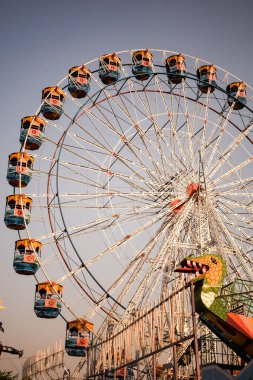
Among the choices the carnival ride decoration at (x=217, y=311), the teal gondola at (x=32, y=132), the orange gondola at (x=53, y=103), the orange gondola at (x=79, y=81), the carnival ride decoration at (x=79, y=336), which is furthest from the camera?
the orange gondola at (x=79, y=81)

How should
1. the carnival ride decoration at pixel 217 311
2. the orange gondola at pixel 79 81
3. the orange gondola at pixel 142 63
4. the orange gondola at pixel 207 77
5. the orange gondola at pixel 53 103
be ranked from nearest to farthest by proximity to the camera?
the carnival ride decoration at pixel 217 311 → the orange gondola at pixel 53 103 → the orange gondola at pixel 79 81 → the orange gondola at pixel 142 63 → the orange gondola at pixel 207 77

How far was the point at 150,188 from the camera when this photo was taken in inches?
801

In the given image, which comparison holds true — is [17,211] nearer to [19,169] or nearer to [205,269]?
[19,169]

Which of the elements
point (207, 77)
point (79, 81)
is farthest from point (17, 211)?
point (207, 77)

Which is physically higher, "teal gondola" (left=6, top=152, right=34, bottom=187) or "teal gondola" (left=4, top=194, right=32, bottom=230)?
"teal gondola" (left=6, top=152, right=34, bottom=187)

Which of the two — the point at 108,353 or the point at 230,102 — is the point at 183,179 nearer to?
the point at 230,102

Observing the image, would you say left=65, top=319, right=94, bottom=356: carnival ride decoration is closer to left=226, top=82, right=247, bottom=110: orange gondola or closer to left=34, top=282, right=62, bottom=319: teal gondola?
left=34, top=282, right=62, bottom=319: teal gondola

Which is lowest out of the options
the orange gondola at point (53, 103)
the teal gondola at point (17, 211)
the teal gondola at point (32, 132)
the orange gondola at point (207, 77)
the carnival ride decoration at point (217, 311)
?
the carnival ride decoration at point (217, 311)

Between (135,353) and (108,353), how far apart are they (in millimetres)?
2473

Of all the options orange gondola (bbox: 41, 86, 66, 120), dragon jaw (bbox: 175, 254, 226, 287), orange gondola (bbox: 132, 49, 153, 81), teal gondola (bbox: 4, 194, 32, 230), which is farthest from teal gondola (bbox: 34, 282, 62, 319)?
orange gondola (bbox: 132, 49, 153, 81)

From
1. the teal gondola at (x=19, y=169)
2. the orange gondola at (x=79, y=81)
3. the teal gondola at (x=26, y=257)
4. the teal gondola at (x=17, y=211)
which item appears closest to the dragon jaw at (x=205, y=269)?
the teal gondola at (x=26, y=257)

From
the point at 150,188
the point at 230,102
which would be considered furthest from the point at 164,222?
the point at 230,102

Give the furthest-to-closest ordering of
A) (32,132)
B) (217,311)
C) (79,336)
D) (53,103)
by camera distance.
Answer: (53,103), (32,132), (79,336), (217,311)

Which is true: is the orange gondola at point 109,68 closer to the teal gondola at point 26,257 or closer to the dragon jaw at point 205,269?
the teal gondola at point 26,257
